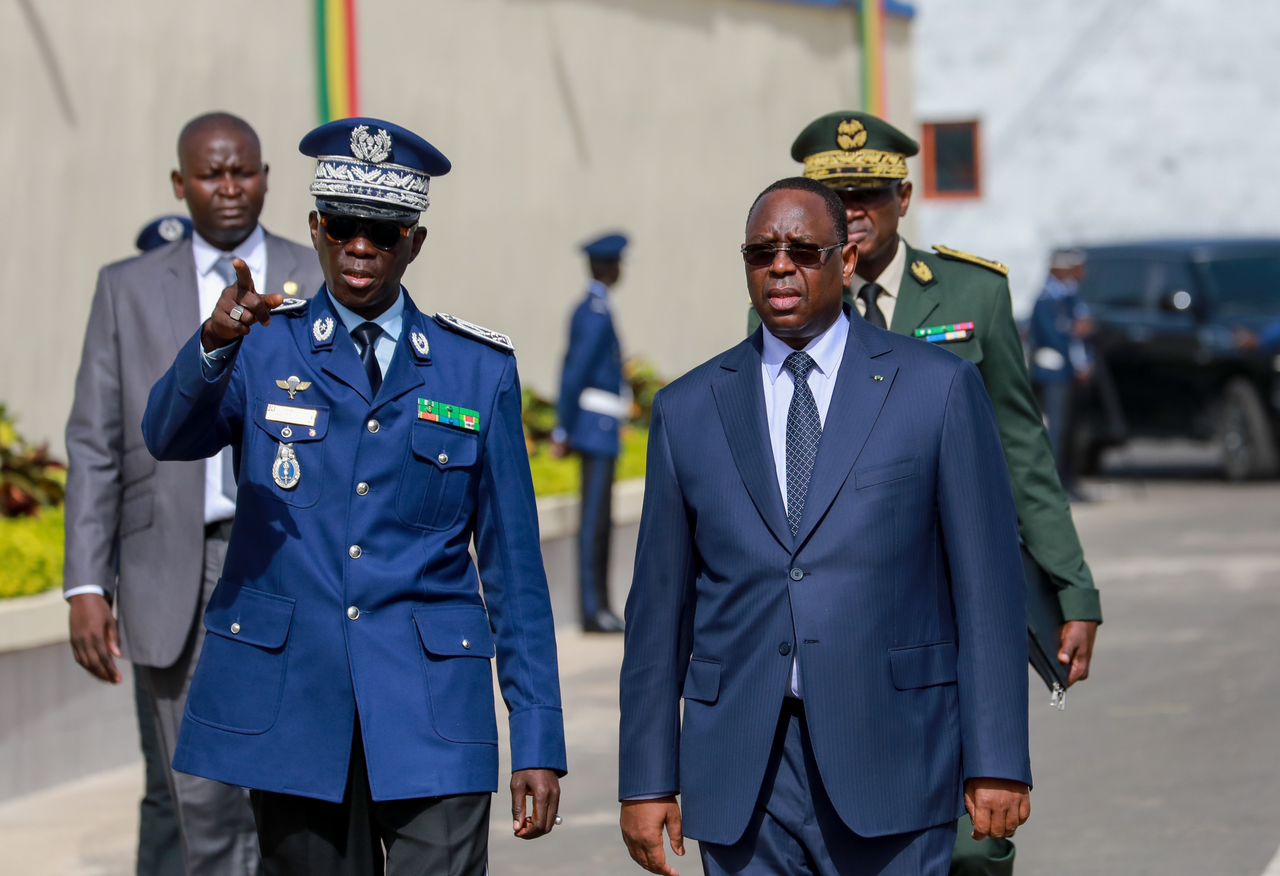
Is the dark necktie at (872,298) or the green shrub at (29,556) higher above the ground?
the dark necktie at (872,298)

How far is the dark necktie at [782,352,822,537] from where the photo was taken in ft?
13.6

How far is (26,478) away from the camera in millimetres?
9281

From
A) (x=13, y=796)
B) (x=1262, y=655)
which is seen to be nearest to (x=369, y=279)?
(x=13, y=796)

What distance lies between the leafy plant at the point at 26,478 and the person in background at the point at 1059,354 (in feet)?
33.5

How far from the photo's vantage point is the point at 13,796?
8.13m

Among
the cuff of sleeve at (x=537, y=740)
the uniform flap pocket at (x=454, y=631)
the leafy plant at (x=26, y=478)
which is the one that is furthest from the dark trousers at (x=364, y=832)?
the leafy plant at (x=26, y=478)

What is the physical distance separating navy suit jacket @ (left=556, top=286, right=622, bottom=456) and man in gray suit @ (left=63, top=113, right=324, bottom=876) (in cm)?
604

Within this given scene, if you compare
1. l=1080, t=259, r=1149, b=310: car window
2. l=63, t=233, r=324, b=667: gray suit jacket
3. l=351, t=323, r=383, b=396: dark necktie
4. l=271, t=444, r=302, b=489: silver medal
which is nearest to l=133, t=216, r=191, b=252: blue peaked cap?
l=63, t=233, r=324, b=667: gray suit jacket

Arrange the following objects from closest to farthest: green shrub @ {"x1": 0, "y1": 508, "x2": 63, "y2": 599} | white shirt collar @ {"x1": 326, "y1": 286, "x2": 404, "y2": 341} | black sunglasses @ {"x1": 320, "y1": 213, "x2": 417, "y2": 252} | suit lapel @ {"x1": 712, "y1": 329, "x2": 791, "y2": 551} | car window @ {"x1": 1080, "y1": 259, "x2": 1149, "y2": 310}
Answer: suit lapel @ {"x1": 712, "y1": 329, "x2": 791, "y2": 551} < black sunglasses @ {"x1": 320, "y1": 213, "x2": 417, "y2": 252} < white shirt collar @ {"x1": 326, "y1": 286, "x2": 404, "y2": 341} < green shrub @ {"x1": 0, "y1": 508, "x2": 63, "y2": 599} < car window @ {"x1": 1080, "y1": 259, "x2": 1149, "y2": 310}

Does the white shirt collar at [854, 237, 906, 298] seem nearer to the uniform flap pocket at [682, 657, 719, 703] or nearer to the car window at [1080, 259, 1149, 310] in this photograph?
the uniform flap pocket at [682, 657, 719, 703]

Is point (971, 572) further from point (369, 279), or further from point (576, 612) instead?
point (576, 612)

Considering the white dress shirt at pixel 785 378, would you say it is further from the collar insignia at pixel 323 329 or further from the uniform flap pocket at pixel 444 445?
the collar insignia at pixel 323 329

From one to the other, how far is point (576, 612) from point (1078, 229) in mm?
17058

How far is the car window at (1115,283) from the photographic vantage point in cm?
2044
